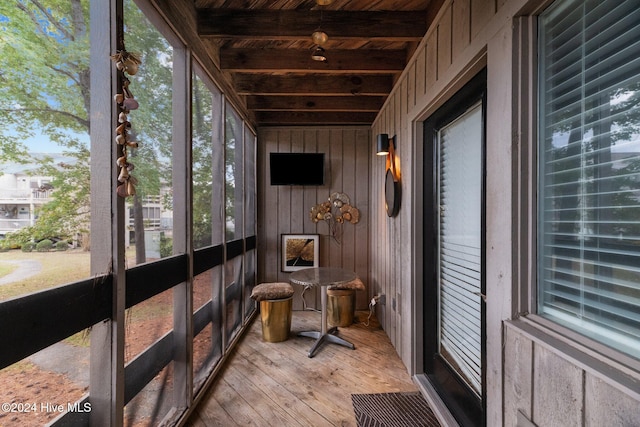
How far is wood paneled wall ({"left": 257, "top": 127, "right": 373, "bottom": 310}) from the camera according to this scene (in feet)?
12.8

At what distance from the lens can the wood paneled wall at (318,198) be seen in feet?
12.8

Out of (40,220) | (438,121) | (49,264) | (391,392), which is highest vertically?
(438,121)

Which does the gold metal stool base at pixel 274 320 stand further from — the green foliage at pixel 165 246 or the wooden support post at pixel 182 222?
the green foliage at pixel 165 246

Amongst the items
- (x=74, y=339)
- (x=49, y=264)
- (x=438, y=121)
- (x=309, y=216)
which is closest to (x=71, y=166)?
(x=49, y=264)

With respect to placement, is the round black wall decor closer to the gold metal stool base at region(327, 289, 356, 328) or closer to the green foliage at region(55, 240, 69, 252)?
the gold metal stool base at region(327, 289, 356, 328)

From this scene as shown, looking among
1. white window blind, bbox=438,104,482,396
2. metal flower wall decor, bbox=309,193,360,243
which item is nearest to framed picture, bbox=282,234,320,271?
metal flower wall decor, bbox=309,193,360,243

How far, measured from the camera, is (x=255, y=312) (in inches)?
143

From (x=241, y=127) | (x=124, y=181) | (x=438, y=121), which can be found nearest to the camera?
(x=124, y=181)

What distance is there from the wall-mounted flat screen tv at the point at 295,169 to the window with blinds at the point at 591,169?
2911 mm

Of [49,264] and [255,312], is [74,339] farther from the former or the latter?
[255,312]

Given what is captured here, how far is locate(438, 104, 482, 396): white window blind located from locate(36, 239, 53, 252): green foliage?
1826 mm

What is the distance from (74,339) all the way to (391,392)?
201cm

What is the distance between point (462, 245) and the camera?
1721 mm

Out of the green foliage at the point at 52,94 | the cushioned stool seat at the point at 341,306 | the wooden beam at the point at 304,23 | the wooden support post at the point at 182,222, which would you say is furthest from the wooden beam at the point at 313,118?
the green foliage at the point at 52,94
